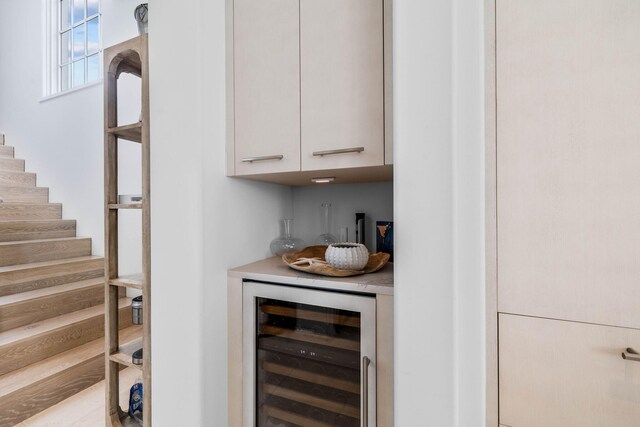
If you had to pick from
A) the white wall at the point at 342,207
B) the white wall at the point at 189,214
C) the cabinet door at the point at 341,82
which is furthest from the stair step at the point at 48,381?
the cabinet door at the point at 341,82

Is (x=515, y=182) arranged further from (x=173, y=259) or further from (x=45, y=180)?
(x=45, y=180)

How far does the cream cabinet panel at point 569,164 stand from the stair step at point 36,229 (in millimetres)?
3873

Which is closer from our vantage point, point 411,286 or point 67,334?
point 411,286

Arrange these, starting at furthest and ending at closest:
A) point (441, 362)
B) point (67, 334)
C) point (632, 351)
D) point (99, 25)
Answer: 1. point (99, 25)
2. point (67, 334)
3. point (441, 362)
4. point (632, 351)

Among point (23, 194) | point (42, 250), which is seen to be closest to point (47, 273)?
point (42, 250)

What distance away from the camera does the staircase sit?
1917 mm

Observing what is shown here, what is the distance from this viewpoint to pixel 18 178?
348 cm

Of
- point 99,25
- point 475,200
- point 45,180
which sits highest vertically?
point 99,25

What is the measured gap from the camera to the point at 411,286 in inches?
33.8

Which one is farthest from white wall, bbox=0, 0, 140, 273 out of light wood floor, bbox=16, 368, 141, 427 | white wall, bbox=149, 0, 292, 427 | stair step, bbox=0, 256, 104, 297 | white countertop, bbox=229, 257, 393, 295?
white countertop, bbox=229, 257, 393, 295

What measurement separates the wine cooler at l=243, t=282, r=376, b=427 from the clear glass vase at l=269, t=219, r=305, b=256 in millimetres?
335

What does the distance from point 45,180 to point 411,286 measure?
14.9 ft

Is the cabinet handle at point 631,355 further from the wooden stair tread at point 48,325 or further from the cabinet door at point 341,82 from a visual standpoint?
the wooden stair tread at point 48,325

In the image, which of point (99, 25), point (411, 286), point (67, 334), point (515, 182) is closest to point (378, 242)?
point (411, 286)
